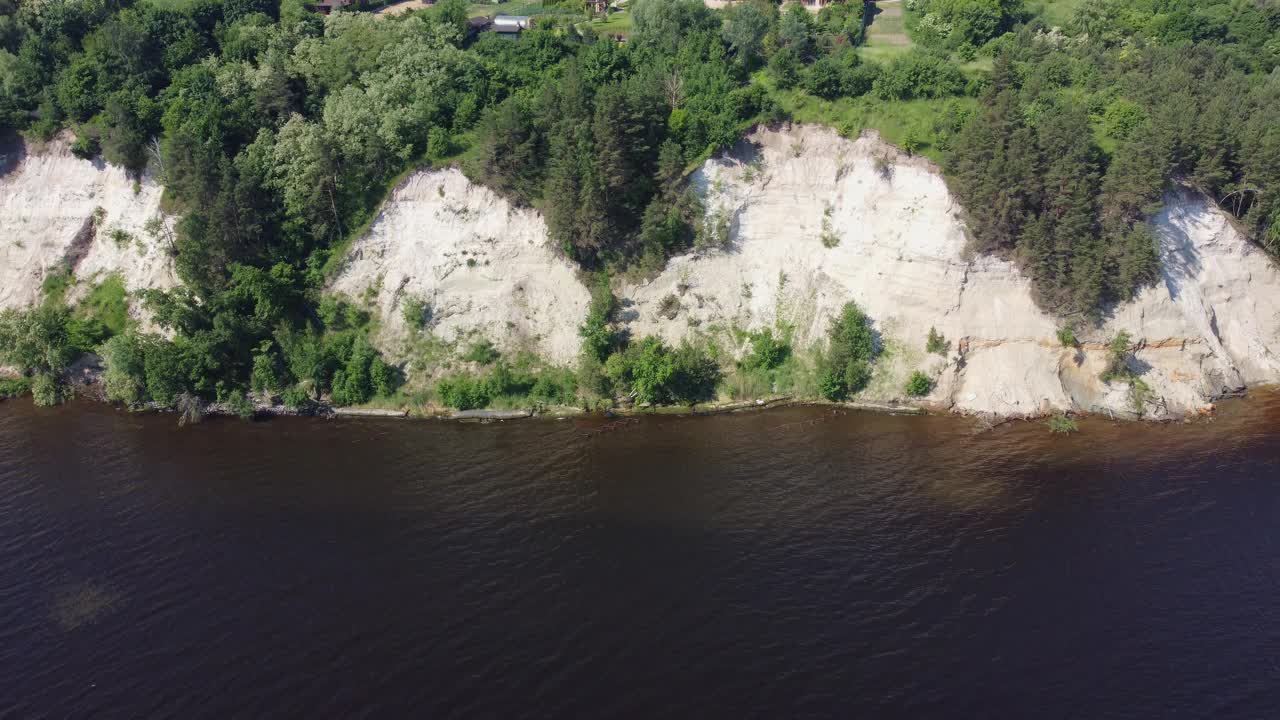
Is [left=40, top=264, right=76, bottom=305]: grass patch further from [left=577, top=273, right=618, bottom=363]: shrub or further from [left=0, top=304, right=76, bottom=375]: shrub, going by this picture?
[left=577, top=273, right=618, bottom=363]: shrub

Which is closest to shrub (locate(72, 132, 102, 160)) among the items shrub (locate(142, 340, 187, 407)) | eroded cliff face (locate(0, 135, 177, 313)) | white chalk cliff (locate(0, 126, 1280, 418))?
eroded cliff face (locate(0, 135, 177, 313))

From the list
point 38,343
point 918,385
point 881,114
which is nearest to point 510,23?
point 881,114

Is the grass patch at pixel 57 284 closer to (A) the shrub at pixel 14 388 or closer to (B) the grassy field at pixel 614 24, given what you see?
(A) the shrub at pixel 14 388

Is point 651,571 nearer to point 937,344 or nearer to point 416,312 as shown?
point 937,344

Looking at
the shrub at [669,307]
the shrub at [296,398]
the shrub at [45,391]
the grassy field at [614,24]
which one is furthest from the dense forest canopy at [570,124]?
the shrub at [45,391]

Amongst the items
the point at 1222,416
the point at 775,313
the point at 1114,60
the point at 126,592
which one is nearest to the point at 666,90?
the point at 775,313
